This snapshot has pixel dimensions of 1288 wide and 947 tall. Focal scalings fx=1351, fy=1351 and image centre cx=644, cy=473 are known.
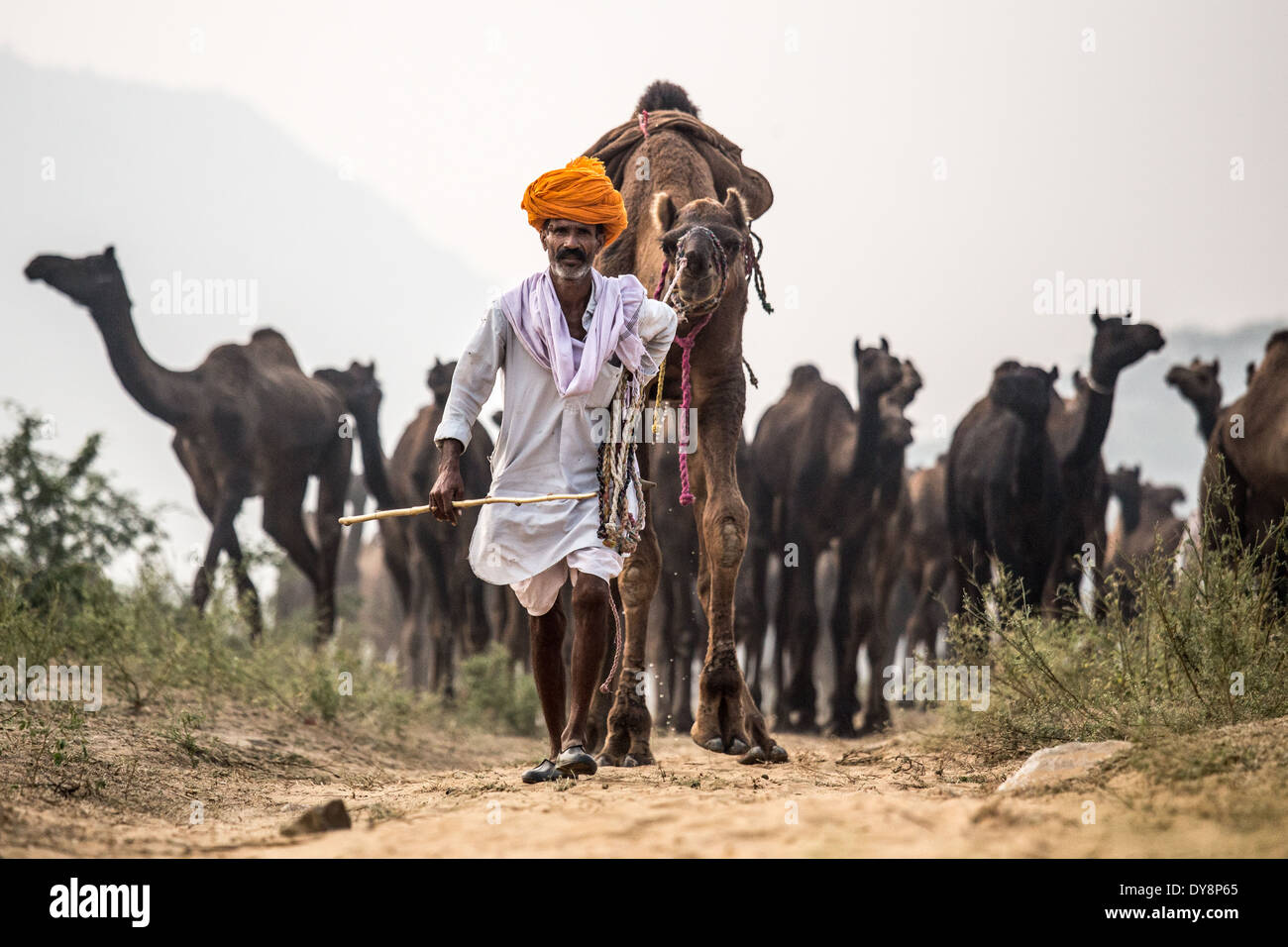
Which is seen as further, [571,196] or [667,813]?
[571,196]

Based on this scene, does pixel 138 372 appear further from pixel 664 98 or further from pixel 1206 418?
pixel 1206 418

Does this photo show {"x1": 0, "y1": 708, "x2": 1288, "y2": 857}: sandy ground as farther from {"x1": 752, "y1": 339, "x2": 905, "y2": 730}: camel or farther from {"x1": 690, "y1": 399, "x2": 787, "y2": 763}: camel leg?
{"x1": 752, "y1": 339, "x2": 905, "y2": 730}: camel

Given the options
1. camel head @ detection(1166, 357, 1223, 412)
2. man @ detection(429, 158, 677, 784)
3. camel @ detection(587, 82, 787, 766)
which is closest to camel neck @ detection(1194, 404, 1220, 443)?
camel head @ detection(1166, 357, 1223, 412)

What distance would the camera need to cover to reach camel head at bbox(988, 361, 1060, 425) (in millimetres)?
12641

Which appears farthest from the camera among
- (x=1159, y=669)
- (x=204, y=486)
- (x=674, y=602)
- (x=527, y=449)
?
(x=204, y=486)

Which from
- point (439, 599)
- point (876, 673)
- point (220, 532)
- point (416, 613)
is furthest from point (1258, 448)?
point (416, 613)

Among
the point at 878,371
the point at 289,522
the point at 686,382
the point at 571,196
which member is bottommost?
the point at 289,522

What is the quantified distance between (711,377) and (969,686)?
2.51m

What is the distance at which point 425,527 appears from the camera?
15.7 meters

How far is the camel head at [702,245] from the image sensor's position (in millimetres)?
6012

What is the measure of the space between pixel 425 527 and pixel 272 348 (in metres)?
2.67

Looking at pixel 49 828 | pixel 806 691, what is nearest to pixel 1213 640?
pixel 49 828

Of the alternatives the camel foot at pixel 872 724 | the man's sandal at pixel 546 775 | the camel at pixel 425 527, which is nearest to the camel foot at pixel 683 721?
the camel foot at pixel 872 724
